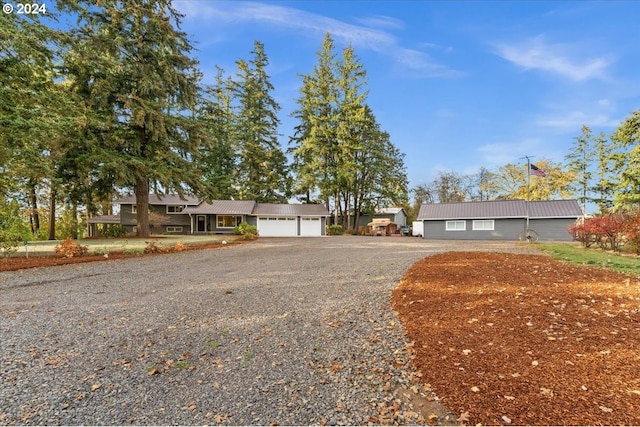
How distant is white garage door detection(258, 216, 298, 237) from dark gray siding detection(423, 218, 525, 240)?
40.7 ft

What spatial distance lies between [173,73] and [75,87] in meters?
5.32

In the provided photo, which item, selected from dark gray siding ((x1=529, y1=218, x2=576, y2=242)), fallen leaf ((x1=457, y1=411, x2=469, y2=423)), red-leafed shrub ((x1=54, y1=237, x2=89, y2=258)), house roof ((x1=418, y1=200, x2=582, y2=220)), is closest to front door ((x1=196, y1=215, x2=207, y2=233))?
red-leafed shrub ((x1=54, y1=237, x2=89, y2=258))

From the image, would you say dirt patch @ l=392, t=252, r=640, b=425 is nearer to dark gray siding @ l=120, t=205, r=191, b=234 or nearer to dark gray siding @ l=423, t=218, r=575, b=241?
dark gray siding @ l=423, t=218, r=575, b=241

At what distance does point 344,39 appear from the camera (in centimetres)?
3494

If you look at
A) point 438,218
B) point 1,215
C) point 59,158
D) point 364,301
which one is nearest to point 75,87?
point 59,158

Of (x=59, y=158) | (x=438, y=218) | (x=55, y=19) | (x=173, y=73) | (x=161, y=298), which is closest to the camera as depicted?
(x=161, y=298)

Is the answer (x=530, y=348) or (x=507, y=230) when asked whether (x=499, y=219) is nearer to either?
(x=507, y=230)

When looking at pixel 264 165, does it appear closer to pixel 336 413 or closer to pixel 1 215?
pixel 1 215

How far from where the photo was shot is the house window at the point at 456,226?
86.5 feet

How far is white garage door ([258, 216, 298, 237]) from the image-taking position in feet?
101

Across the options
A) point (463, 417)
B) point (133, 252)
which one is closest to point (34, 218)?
point (133, 252)

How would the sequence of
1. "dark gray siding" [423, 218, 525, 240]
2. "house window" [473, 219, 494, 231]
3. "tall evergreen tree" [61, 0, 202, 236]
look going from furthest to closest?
"house window" [473, 219, 494, 231] → "dark gray siding" [423, 218, 525, 240] → "tall evergreen tree" [61, 0, 202, 236]

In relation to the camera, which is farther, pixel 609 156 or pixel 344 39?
pixel 344 39

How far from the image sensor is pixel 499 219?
25016mm
